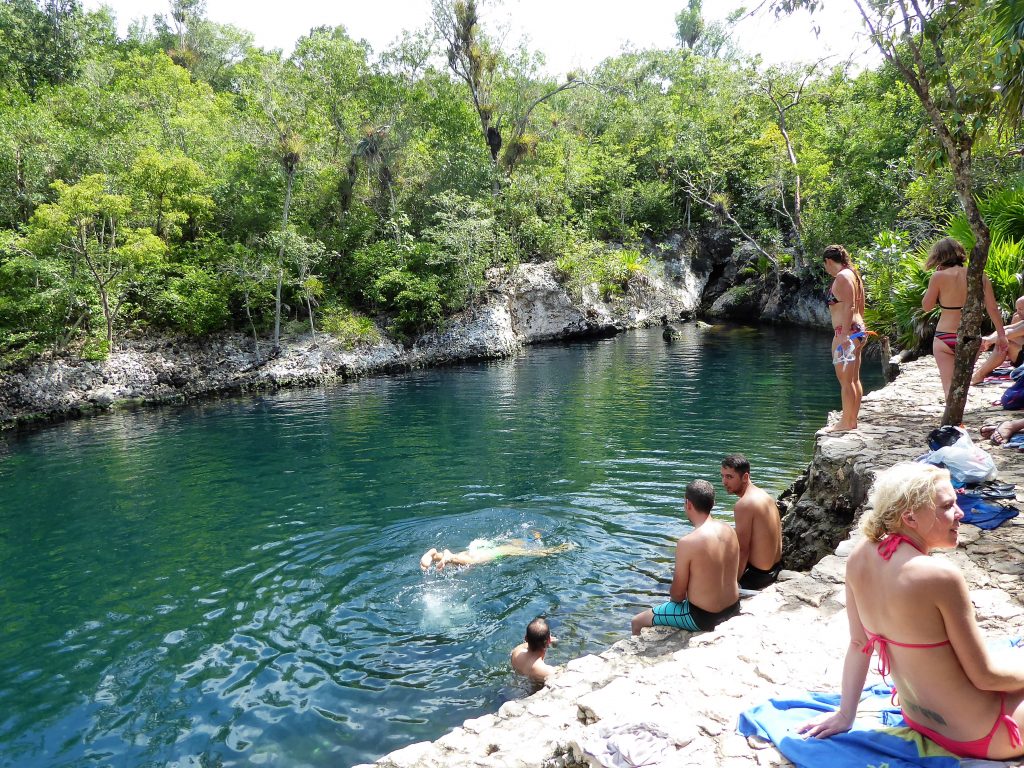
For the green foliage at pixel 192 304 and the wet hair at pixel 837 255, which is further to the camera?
the green foliage at pixel 192 304

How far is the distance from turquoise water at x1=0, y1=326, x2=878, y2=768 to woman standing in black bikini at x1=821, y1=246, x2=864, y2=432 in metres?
2.78

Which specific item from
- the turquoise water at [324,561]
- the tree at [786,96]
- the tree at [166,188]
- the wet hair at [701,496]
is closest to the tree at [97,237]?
the tree at [166,188]

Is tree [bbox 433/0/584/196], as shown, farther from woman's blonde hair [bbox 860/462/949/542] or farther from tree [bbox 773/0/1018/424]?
woman's blonde hair [bbox 860/462/949/542]

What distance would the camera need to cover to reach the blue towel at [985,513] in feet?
17.0

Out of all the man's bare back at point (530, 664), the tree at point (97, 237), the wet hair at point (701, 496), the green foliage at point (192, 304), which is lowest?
the man's bare back at point (530, 664)

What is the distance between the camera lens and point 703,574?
17.8 ft

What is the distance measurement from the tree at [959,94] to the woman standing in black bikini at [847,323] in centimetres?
111

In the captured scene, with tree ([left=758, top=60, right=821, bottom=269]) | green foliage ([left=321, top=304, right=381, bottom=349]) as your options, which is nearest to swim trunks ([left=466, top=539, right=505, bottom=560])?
green foliage ([left=321, top=304, right=381, bottom=349])

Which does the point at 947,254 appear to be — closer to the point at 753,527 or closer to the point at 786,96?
the point at 753,527

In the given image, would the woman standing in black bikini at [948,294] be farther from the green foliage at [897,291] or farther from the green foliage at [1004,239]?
the green foliage at [897,291]

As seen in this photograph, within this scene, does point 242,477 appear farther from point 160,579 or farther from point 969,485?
point 969,485

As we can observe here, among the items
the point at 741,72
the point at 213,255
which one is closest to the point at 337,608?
the point at 213,255

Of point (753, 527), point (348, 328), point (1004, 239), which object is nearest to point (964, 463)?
point (753, 527)

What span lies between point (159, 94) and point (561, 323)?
27.8m
